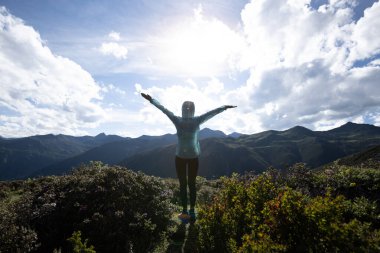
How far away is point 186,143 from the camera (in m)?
9.00

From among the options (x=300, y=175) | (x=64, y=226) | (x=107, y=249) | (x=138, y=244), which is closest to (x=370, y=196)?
(x=300, y=175)

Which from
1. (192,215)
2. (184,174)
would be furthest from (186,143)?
(192,215)

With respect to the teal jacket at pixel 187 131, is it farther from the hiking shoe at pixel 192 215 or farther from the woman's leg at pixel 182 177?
the hiking shoe at pixel 192 215

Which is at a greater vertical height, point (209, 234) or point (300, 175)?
point (300, 175)

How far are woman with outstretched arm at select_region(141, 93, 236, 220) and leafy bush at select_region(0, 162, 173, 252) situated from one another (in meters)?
0.67

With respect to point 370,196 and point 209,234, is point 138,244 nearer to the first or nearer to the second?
point 209,234

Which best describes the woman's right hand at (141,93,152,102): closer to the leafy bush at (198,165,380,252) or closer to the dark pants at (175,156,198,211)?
the dark pants at (175,156,198,211)

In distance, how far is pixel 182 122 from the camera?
909 centimetres

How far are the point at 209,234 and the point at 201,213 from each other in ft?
1.78

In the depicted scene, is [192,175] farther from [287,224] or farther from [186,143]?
[287,224]

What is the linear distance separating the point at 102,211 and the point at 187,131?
3333 mm

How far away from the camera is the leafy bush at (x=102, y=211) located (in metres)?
6.91

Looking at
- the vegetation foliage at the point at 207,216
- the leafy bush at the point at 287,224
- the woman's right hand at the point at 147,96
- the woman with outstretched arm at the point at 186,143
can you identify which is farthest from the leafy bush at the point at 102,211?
the woman's right hand at the point at 147,96

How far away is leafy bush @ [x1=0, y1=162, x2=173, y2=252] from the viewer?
22.7 ft
